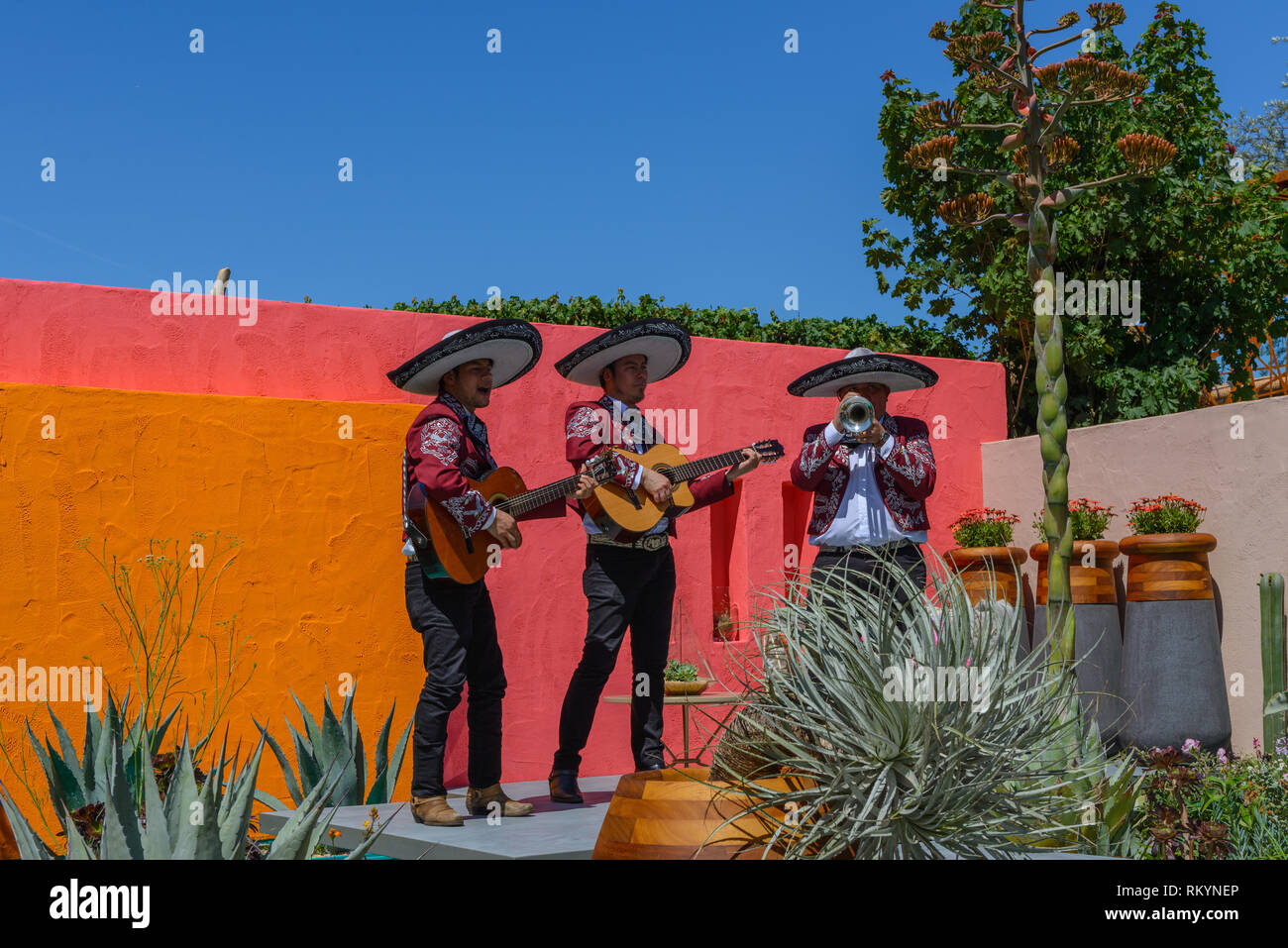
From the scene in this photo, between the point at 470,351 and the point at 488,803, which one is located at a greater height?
Result: the point at 470,351

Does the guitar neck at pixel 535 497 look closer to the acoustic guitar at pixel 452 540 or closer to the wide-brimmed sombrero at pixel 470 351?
the acoustic guitar at pixel 452 540

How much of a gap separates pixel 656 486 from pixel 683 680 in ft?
6.29

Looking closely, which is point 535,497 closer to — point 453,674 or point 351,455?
point 453,674

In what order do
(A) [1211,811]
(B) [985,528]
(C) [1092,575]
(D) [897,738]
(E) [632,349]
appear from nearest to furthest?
1. (D) [897,738]
2. (A) [1211,811]
3. (E) [632,349]
4. (C) [1092,575]
5. (B) [985,528]

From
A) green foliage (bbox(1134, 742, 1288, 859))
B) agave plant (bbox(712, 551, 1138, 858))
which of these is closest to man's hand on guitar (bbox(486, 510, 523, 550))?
agave plant (bbox(712, 551, 1138, 858))

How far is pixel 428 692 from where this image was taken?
4.70 meters

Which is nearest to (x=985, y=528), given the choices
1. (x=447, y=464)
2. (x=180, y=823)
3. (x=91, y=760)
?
(x=447, y=464)

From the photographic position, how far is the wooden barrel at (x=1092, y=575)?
706 cm

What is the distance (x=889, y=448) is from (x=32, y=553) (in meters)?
3.85

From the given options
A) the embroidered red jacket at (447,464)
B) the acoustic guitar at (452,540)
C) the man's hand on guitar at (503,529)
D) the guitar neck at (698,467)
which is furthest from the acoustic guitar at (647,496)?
the embroidered red jacket at (447,464)

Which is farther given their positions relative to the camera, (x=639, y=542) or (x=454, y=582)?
(x=639, y=542)

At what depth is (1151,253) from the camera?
12.1 meters
